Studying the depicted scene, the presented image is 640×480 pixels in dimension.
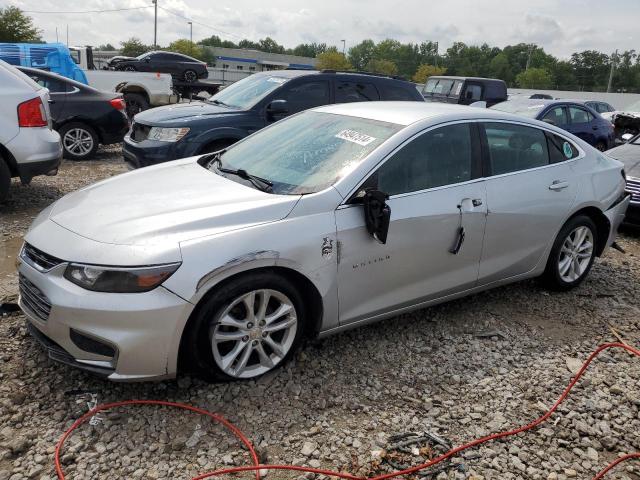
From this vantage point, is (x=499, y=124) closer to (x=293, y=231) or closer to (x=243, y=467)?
(x=293, y=231)

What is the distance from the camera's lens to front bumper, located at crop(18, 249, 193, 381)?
2668mm

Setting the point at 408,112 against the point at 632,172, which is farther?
the point at 632,172

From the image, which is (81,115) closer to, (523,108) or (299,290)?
(299,290)

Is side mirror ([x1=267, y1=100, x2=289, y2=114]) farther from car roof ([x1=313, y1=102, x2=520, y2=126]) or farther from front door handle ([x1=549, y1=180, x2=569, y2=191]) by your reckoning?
front door handle ([x1=549, y1=180, x2=569, y2=191])

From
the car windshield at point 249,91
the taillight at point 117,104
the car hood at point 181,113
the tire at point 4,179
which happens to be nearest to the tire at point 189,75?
the taillight at point 117,104

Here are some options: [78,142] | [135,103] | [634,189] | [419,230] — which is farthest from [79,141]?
[634,189]

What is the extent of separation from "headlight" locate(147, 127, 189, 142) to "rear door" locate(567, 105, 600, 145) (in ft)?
27.8

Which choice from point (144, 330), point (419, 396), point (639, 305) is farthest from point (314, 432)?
point (639, 305)

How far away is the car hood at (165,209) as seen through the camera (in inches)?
113

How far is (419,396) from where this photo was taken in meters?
A: 3.17

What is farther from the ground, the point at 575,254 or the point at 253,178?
the point at 253,178

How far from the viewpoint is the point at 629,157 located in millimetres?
7430

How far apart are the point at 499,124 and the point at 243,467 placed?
9.70 feet

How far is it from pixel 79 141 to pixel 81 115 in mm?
493
